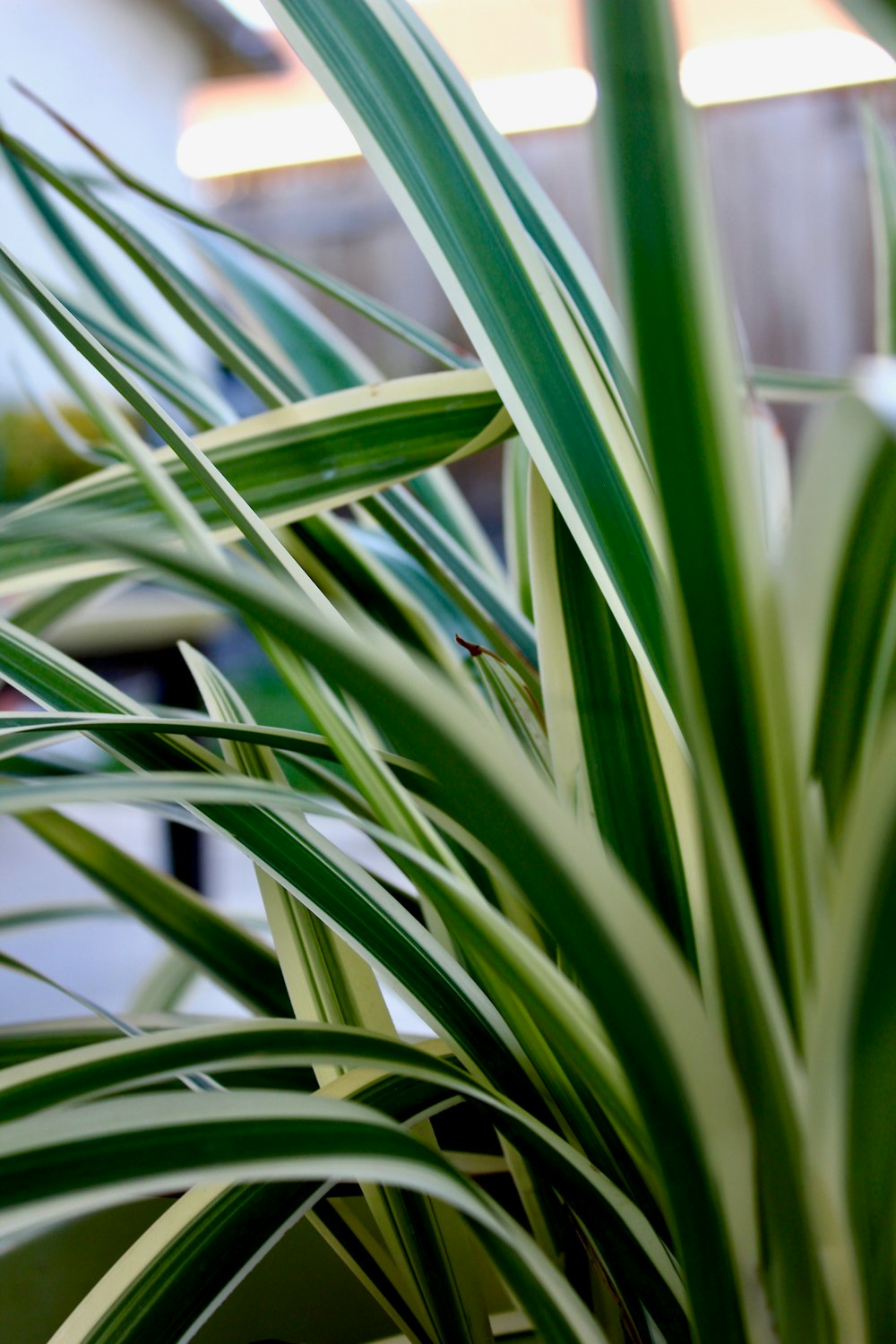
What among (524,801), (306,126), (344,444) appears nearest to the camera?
(524,801)

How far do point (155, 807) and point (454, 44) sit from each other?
433 centimetres

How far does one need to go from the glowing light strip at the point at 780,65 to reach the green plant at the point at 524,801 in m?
3.51

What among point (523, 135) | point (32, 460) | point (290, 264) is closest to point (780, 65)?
point (523, 135)

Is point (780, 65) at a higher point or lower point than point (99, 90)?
higher

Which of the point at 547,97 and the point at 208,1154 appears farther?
the point at 547,97

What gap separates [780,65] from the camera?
351cm

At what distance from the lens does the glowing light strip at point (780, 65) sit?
335 cm

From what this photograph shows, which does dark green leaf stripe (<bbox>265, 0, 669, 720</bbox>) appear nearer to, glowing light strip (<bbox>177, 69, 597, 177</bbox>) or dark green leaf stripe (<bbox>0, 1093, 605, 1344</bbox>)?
dark green leaf stripe (<bbox>0, 1093, 605, 1344</bbox>)

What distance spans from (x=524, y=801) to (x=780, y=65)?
404 centimetres

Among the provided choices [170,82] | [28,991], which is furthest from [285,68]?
[28,991]

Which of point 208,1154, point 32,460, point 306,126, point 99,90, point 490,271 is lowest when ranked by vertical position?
point 208,1154

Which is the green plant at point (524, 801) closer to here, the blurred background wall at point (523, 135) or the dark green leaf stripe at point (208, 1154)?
the dark green leaf stripe at point (208, 1154)

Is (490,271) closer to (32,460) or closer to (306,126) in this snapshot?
(32,460)

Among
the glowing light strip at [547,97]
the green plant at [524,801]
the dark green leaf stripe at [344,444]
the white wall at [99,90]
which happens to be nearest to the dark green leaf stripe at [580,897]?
the green plant at [524,801]
